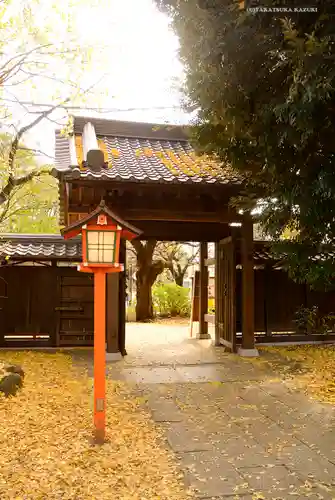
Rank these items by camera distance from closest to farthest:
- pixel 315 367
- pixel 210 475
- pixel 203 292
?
pixel 210 475
pixel 315 367
pixel 203 292

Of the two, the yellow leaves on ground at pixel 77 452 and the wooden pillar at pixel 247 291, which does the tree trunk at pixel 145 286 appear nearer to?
the wooden pillar at pixel 247 291

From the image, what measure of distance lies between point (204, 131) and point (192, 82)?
28.7 inches

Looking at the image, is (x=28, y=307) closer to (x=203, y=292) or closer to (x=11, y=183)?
(x=11, y=183)

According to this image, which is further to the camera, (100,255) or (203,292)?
(203,292)

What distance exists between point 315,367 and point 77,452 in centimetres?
522

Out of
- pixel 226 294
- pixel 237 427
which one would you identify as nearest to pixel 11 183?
pixel 226 294

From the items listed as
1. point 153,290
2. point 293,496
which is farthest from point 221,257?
point 153,290

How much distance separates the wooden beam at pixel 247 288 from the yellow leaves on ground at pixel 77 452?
144 inches

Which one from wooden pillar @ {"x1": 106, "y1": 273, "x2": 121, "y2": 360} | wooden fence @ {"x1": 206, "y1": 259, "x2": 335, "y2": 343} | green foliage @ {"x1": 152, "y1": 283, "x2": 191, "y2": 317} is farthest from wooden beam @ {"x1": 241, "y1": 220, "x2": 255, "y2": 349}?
green foliage @ {"x1": 152, "y1": 283, "x2": 191, "y2": 317}

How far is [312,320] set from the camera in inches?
405

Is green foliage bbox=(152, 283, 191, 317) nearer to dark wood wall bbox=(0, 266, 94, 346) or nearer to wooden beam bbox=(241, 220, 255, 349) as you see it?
dark wood wall bbox=(0, 266, 94, 346)

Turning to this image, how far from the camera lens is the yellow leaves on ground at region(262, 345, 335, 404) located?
636 centimetres

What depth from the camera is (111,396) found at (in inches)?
240

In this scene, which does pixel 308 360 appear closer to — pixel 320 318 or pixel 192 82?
pixel 320 318
